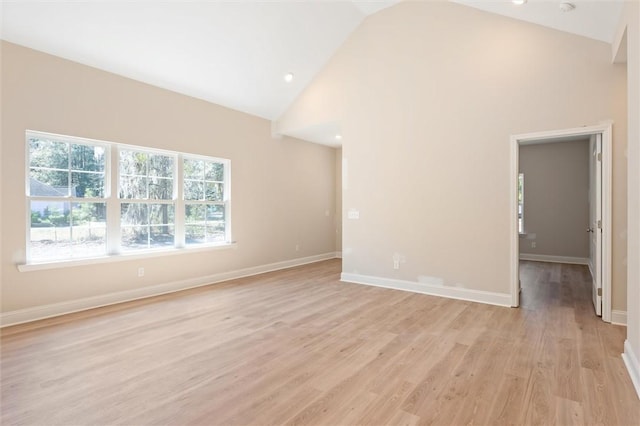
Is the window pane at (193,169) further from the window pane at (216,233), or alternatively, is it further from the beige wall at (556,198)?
the beige wall at (556,198)

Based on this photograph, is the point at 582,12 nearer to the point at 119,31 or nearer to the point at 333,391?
the point at 333,391

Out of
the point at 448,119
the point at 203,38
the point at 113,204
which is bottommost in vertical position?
the point at 113,204

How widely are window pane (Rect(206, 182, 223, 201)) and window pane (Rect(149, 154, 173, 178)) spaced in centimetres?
71

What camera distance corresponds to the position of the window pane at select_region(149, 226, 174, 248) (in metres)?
4.92

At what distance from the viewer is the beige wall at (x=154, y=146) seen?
142 inches

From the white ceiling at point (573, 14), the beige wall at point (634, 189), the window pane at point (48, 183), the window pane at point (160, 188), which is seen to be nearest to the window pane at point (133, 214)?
the window pane at point (160, 188)

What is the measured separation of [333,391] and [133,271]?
Answer: 3566 millimetres

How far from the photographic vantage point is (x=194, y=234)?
5500mm

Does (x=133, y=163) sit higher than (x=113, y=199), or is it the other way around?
(x=133, y=163)

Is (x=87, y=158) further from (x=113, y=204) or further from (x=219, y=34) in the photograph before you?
(x=219, y=34)

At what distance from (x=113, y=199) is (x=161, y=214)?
29.2 inches

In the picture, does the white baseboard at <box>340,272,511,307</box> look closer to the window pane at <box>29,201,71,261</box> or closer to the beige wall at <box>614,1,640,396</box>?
the beige wall at <box>614,1,640,396</box>

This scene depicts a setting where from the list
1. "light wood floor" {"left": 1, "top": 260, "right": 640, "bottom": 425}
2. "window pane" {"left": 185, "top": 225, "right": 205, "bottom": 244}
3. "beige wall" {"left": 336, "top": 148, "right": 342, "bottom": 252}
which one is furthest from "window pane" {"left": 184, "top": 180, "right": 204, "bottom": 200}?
"beige wall" {"left": 336, "top": 148, "right": 342, "bottom": 252}

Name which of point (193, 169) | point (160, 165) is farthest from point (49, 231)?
point (193, 169)
